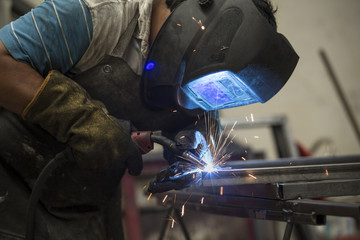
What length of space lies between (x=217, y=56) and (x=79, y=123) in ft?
1.59

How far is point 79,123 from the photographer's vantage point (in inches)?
40.4

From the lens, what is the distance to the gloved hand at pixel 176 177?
41.4 inches

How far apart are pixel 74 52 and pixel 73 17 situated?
110 millimetres

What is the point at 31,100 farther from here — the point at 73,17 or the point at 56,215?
the point at 56,215

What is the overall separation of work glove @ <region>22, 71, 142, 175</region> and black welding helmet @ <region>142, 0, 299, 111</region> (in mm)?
258

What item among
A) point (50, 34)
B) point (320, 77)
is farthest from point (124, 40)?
point (320, 77)

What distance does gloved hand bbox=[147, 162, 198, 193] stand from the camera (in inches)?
41.4

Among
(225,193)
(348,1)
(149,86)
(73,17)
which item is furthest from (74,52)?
(348,1)

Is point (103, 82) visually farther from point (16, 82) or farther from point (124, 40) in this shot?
point (16, 82)

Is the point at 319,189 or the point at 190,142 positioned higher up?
the point at 319,189

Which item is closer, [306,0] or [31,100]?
[31,100]

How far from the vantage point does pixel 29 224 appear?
1.09 m

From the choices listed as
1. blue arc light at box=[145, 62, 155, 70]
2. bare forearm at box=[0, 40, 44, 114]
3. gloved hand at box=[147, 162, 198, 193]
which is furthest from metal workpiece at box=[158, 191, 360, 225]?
bare forearm at box=[0, 40, 44, 114]

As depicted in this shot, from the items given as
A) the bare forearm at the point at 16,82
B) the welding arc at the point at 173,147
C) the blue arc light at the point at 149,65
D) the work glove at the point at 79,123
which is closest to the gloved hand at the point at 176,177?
the welding arc at the point at 173,147
